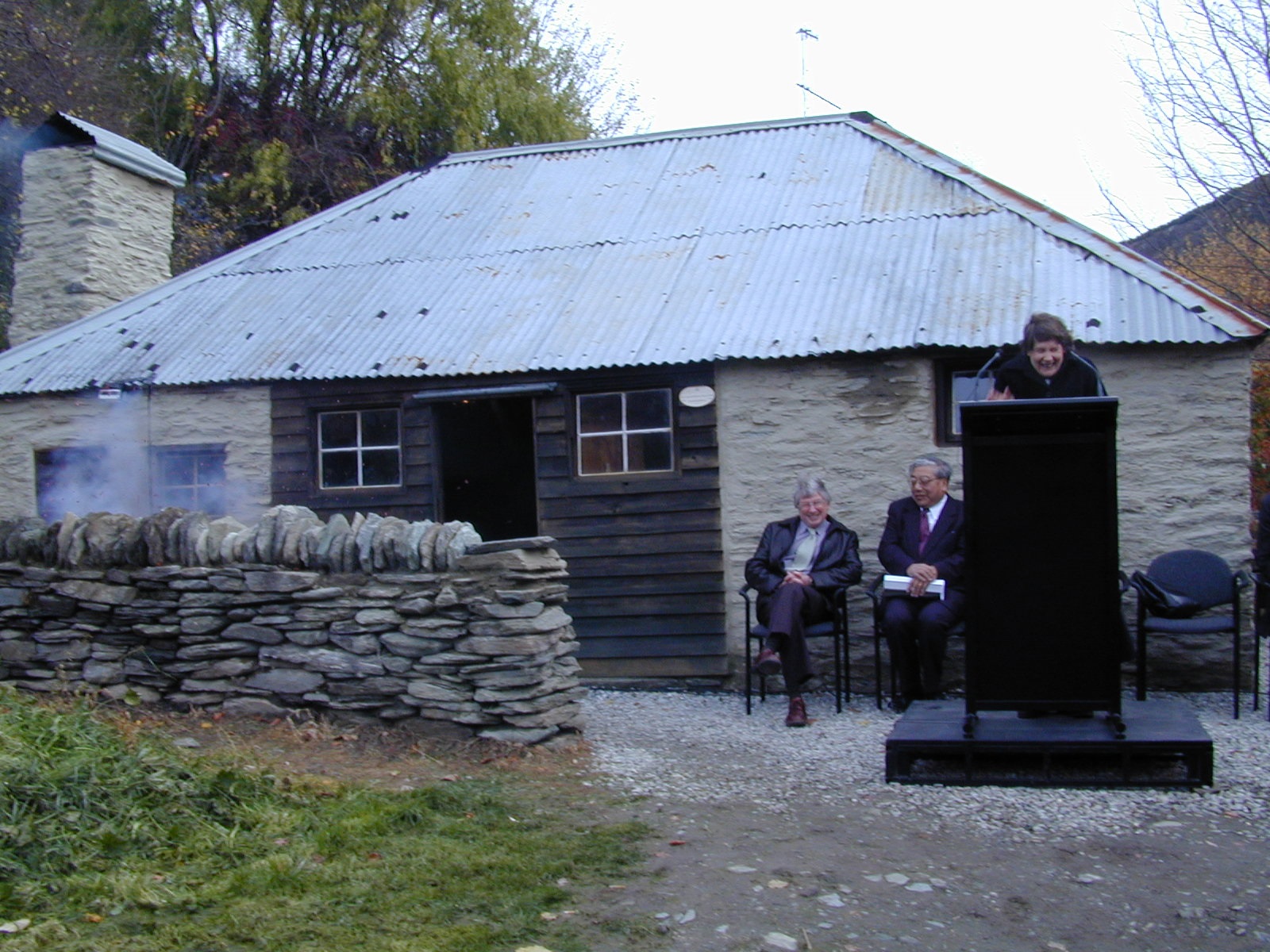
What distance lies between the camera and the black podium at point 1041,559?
520cm

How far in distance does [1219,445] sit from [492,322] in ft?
16.6

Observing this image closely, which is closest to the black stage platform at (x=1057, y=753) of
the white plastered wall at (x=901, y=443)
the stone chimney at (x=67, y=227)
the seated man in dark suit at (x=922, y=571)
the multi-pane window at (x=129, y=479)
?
the seated man in dark suit at (x=922, y=571)

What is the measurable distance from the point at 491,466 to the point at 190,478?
273 cm

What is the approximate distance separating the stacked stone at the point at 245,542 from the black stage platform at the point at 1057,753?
2553 millimetres

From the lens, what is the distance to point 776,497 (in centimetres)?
848

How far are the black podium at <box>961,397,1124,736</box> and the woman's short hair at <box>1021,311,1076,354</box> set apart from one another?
0.55 meters

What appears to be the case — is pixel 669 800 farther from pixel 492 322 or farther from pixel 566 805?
pixel 492 322

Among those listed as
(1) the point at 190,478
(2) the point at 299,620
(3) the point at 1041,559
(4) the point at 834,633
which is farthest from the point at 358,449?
(3) the point at 1041,559

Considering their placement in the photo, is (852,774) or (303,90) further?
(303,90)

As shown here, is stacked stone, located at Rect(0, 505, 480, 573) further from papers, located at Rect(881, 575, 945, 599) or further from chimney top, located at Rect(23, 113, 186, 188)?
chimney top, located at Rect(23, 113, 186, 188)

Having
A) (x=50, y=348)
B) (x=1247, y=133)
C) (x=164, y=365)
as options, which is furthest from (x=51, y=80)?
(x=1247, y=133)

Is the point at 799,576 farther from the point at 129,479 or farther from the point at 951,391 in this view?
the point at 129,479

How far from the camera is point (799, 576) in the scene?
7453 mm

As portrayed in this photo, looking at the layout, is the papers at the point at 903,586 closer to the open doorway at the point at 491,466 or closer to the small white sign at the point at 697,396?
the small white sign at the point at 697,396
